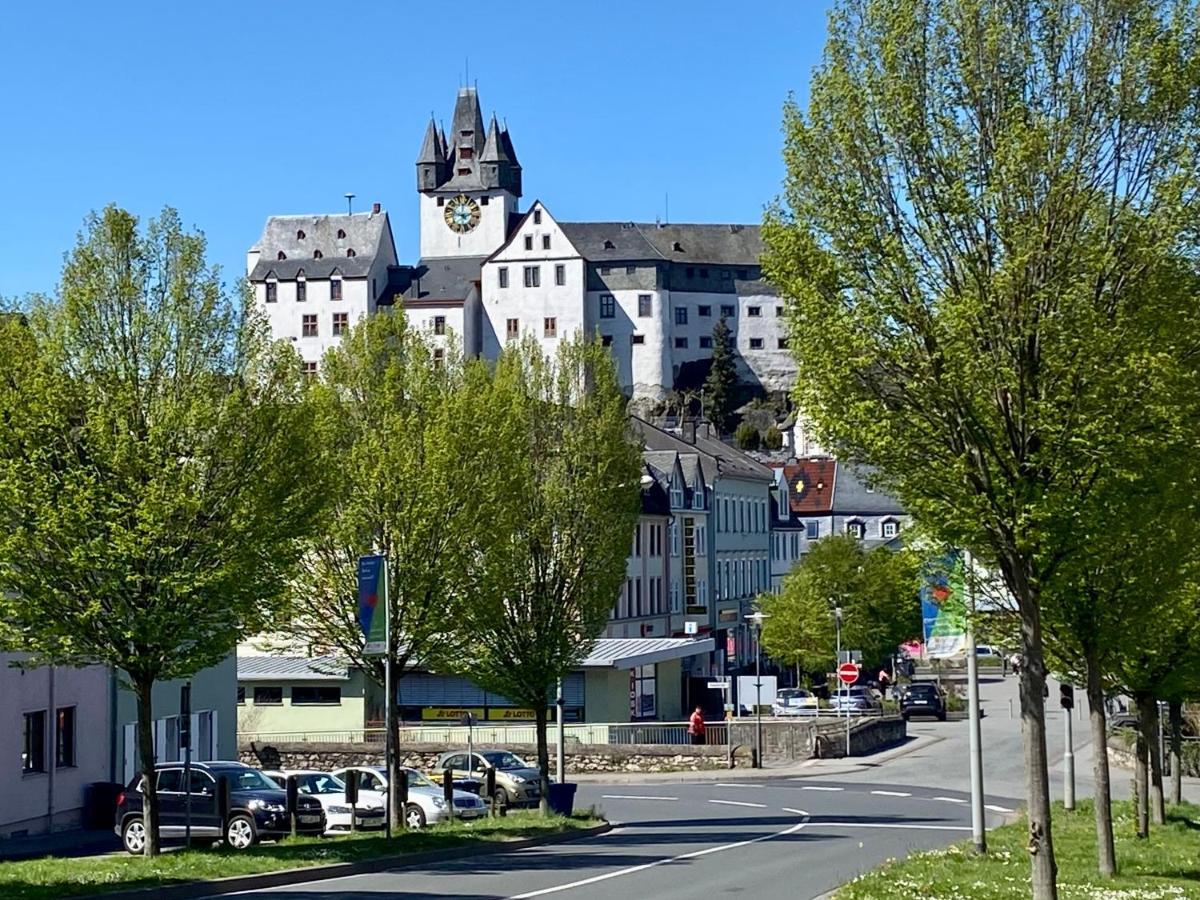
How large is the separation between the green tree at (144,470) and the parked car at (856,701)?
3956 centimetres

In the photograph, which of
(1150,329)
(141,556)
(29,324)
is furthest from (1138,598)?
(29,324)

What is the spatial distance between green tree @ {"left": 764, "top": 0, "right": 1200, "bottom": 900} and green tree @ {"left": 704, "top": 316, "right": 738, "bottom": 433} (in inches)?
5805

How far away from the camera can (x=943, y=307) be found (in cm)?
1675

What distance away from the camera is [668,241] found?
17475cm

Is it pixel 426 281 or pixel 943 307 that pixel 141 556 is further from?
pixel 426 281

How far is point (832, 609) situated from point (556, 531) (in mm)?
40963

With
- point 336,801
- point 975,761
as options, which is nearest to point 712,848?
point 975,761

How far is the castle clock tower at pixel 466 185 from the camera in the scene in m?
166

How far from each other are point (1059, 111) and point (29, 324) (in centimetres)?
1472

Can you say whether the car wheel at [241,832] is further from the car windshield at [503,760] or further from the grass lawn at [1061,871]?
the car windshield at [503,760]

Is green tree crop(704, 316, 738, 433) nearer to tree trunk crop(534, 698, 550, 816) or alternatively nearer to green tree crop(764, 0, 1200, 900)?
tree trunk crop(534, 698, 550, 816)

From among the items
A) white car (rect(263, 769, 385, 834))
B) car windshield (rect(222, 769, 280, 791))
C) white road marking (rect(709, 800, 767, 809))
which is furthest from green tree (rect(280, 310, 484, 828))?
white road marking (rect(709, 800, 767, 809))

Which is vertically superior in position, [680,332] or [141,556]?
[680,332]

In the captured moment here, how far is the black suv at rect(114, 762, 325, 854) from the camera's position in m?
29.7
